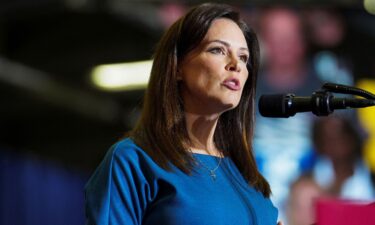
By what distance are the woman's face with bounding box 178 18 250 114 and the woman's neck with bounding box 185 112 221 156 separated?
18 millimetres

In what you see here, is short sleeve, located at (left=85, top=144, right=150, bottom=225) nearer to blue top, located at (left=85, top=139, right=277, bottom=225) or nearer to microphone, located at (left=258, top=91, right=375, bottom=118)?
blue top, located at (left=85, top=139, right=277, bottom=225)

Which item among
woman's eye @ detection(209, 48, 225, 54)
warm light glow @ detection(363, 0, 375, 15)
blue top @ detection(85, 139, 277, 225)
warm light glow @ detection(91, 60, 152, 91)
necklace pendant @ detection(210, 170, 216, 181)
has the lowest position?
blue top @ detection(85, 139, 277, 225)

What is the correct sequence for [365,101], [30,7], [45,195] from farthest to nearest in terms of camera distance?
[45,195] → [30,7] → [365,101]

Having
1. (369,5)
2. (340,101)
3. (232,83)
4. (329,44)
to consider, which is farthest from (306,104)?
(369,5)

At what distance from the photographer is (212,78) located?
6.66 feet

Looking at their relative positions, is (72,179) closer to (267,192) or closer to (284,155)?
(284,155)

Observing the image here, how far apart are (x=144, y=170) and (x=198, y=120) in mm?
220

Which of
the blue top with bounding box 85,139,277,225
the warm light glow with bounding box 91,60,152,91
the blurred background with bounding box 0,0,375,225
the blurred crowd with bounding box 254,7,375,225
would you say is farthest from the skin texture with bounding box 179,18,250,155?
the warm light glow with bounding box 91,60,152,91

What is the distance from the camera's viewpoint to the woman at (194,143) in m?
1.91

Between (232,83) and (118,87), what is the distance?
6771 mm

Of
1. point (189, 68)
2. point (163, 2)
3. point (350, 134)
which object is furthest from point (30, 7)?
point (189, 68)

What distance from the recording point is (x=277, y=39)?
5836 mm

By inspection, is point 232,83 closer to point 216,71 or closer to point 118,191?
point 216,71

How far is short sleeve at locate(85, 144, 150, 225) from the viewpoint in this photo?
188 centimetres
